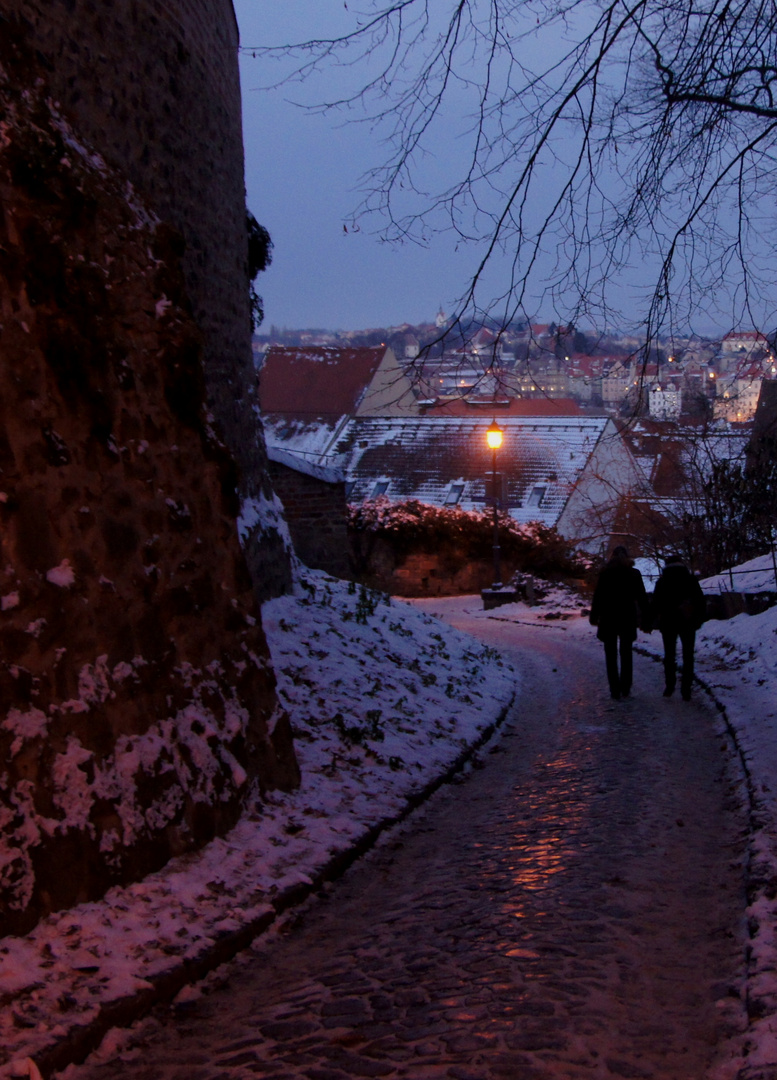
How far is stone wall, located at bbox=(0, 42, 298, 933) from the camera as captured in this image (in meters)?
4.16

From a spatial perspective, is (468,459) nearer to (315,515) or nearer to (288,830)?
(315,515)

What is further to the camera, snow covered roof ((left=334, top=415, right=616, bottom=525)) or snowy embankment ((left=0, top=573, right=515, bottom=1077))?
snow covered roof ((left=334, top=415, right=616, bottom=525))

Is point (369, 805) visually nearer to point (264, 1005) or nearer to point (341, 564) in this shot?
point (264, 1005)

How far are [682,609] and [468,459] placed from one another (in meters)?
26.8

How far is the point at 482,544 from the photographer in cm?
2802

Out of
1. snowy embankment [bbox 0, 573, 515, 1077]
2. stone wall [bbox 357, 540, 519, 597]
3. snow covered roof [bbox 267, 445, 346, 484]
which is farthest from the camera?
stone wall [bbox 357, 540, 519, 597]

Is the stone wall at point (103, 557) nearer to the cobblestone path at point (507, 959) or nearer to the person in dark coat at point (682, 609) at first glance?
the cobblestone path at point (507, 959)

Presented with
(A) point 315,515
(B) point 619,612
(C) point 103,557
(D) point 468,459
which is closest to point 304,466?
(A) point 315,515

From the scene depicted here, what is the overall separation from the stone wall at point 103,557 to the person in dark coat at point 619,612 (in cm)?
519

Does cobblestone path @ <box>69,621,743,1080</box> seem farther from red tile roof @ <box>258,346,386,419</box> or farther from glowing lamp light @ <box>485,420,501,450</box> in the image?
red tile roof @ <box>258,346,386,419</box>

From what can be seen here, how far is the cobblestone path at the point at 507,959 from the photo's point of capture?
3.23 meters

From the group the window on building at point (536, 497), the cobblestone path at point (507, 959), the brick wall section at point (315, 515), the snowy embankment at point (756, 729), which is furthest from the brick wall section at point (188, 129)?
the window on building at point (536, 497)

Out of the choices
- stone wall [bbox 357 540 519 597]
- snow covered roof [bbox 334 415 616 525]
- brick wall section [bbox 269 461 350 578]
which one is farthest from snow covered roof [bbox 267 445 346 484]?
snow covered roof [bbox 334 415 616 525]

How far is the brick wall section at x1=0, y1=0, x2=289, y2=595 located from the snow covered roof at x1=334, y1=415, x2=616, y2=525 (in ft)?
78.8
